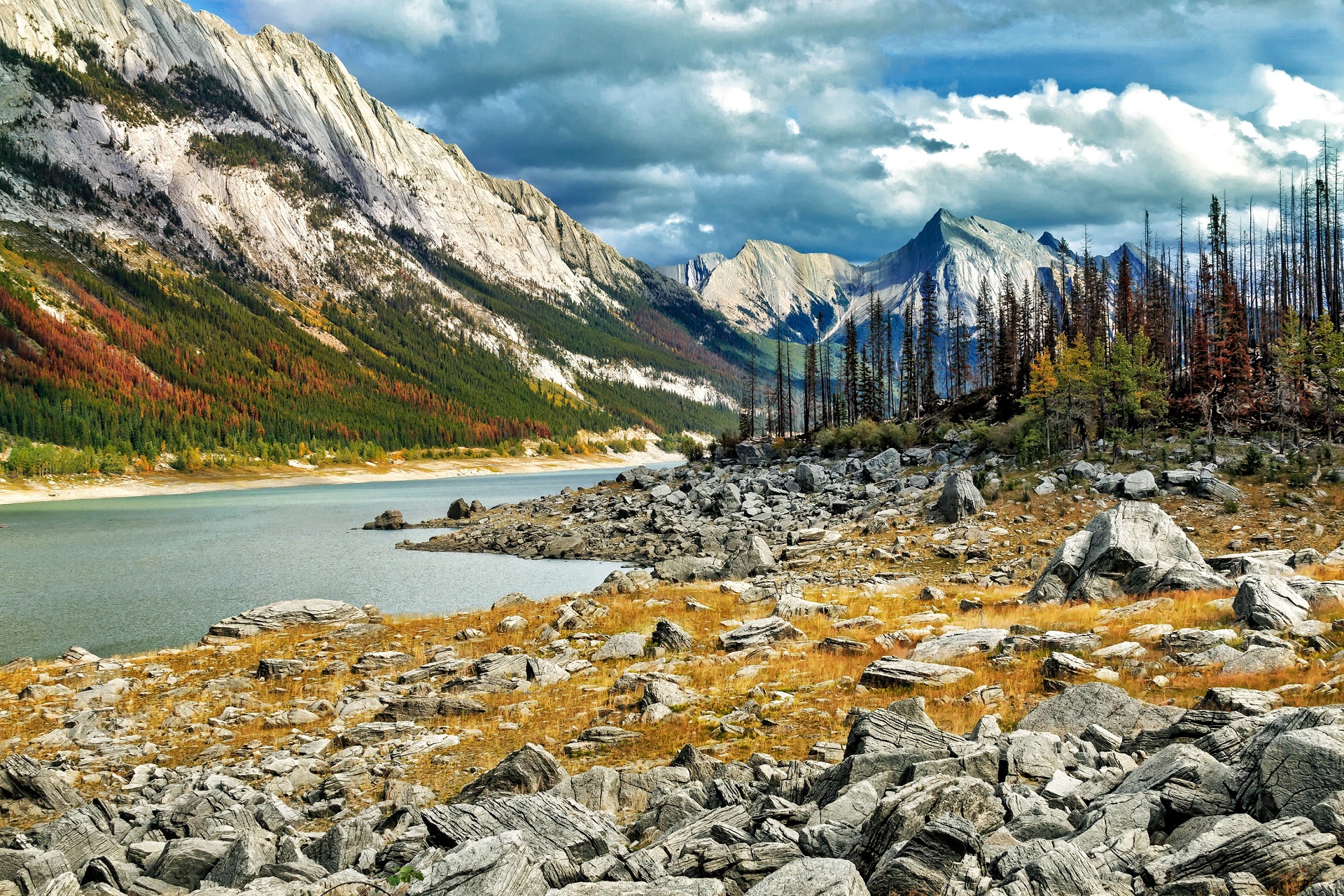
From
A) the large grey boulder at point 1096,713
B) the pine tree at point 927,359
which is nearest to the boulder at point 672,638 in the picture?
the large grey boulder at point 1096,713

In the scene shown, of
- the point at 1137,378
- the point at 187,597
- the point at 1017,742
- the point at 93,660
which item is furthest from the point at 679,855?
the point at 1137,378

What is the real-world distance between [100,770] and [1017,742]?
17.2 metres

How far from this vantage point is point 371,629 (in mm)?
28375

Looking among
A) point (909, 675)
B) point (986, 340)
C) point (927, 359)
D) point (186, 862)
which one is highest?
point (986, 340)

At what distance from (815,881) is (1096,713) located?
789 cm

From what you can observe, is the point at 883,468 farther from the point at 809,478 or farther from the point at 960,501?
the point at 960,501

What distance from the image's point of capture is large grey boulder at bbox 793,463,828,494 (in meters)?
65.9

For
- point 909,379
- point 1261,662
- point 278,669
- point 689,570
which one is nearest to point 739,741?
point 1261,662

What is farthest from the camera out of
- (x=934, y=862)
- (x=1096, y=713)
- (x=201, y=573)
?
(x=201, y=573)

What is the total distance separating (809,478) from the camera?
66.7m

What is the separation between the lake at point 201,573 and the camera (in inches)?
1410

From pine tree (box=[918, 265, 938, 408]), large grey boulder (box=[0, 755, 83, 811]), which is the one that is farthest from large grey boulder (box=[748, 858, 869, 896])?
pine tree (box=[918, 265, 938, 408])

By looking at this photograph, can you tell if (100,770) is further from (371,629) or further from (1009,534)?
(1009,534)

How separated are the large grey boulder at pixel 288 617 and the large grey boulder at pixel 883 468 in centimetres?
4438
